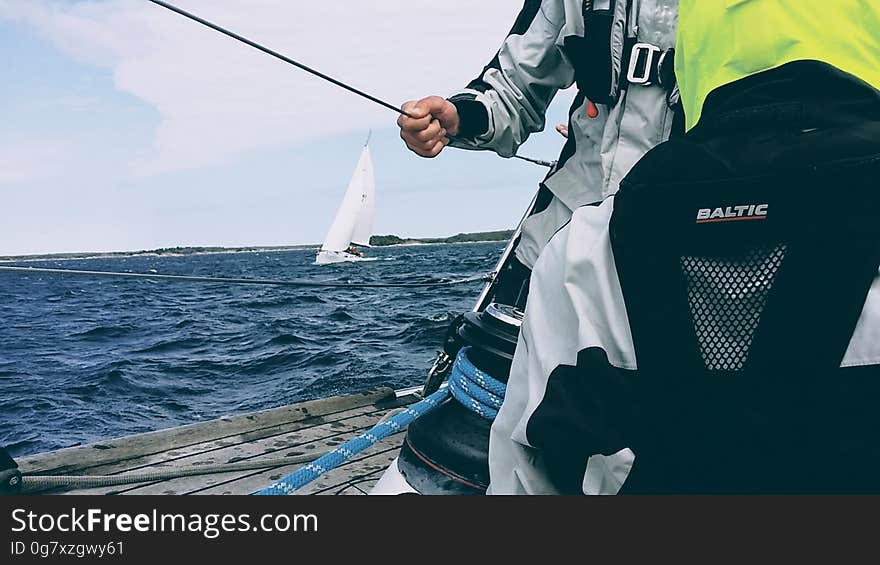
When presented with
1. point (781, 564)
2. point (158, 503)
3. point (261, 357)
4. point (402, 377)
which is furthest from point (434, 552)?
point (261, 357)

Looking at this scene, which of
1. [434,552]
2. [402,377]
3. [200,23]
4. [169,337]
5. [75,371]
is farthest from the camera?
[169,337]

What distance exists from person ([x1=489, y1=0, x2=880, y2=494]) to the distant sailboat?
36.2 m

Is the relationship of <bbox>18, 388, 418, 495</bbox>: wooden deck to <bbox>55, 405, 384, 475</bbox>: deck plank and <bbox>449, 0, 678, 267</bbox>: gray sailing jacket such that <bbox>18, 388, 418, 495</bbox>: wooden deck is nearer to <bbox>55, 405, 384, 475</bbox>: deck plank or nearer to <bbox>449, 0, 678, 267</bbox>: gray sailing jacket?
<bbox>55, 405, 384, 475</bbox>: deck plank

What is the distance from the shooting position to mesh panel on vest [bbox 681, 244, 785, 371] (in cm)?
90

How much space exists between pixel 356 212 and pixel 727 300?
135 ft

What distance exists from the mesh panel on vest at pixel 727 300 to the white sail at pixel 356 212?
3624 centimetres

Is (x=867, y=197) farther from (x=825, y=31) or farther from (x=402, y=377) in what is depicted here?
(x=402, y=377)

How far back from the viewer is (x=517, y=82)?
2.23m

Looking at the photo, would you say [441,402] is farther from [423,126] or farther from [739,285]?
[739,285]

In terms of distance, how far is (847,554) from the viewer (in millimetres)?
907

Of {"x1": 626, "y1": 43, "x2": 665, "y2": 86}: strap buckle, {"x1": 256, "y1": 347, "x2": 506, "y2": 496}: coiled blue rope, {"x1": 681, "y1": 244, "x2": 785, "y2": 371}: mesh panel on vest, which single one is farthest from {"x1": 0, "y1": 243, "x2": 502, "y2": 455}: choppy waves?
{"x1": 681, "y1": 244, "x2": 785, "y2": 371}: mesh panel on vest

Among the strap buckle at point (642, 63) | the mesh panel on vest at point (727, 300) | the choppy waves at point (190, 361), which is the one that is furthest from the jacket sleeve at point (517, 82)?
the mesh panel on vest at point (727, 300)

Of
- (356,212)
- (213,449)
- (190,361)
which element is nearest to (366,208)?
(356,212)

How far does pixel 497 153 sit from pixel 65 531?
1667 millimetres
